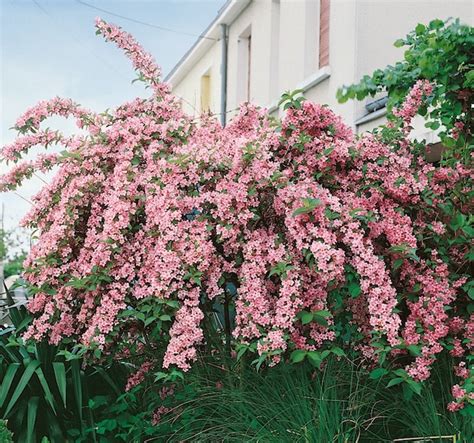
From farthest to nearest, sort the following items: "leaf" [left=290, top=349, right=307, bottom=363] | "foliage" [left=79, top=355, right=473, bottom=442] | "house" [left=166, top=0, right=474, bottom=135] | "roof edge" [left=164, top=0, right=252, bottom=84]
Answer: "roof edge" [left=164, top=0, right=252, bottom=84], "house" [left=166, top=0, right=474, bottom=135], "foliage" [left=79, top=355, right=473, bottom=442], "leaf" [left=290, top=349, right=307, bottom=363]

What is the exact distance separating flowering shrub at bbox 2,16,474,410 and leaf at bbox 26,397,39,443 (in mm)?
420

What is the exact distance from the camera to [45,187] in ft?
17.2

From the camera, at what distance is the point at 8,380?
489 cm

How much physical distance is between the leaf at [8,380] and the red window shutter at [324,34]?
6851 mm

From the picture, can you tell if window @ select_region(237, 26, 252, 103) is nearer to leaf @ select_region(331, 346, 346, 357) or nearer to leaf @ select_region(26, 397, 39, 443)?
leaf @ select_region(26, 397, 39, 443)

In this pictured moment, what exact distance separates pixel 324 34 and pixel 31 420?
7636 millimetres

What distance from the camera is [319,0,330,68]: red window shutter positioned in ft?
35.1

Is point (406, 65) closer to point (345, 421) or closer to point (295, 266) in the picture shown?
point (295, 266)

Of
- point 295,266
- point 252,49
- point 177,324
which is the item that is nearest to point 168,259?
point 177,324

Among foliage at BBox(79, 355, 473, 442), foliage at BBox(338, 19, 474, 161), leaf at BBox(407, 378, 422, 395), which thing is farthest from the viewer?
foliage at BBox(338, 19, 474, 161)

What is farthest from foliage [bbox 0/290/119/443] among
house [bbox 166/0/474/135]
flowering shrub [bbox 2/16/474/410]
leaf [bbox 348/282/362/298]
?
house [bbox 166/0/474/135]

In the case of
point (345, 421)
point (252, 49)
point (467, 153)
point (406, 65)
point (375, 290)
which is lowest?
point (345, 421)

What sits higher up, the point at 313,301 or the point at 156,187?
the point at 156,187

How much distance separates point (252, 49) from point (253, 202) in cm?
1022
